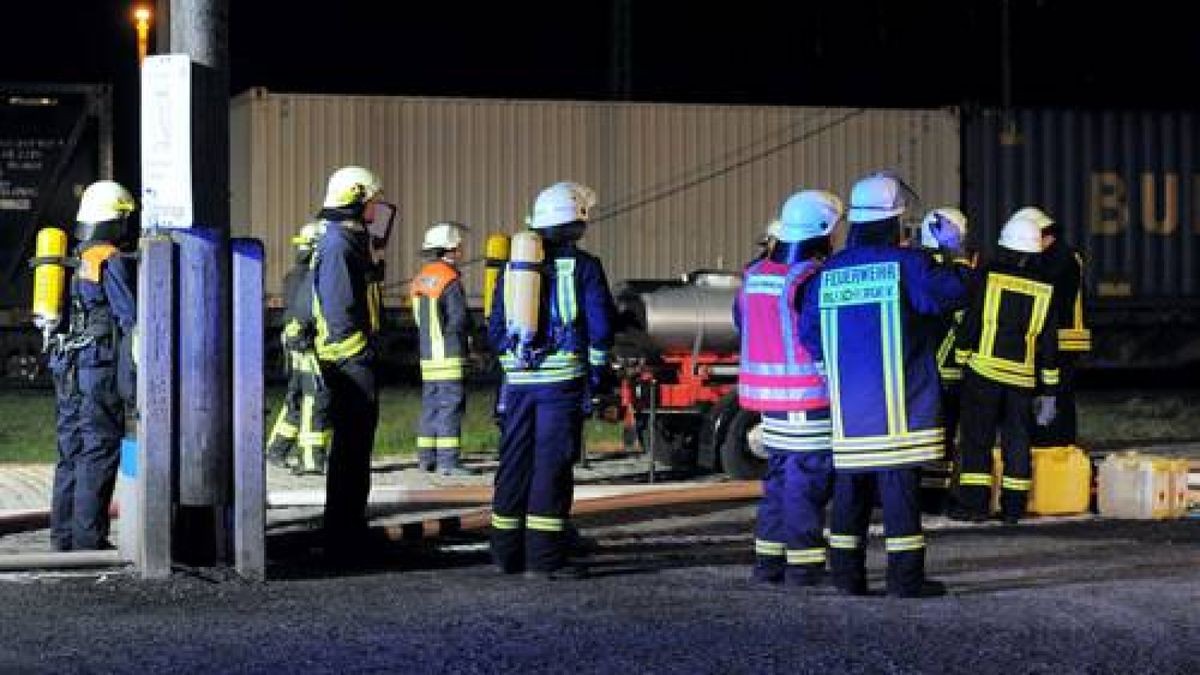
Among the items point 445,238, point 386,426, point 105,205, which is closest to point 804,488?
point 105,205

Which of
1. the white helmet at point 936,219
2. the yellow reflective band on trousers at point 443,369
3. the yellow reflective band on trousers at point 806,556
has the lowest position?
the yellow reflective band on trousers at point 806,556

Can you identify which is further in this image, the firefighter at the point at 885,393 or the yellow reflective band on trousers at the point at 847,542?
Answer: the yellow reflective band on trousers at the point at 847,542

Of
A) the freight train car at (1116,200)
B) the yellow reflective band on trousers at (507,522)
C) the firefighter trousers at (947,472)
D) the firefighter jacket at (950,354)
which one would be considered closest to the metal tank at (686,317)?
the firefighter trousers at (947,472)

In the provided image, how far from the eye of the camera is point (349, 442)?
34.5 feet

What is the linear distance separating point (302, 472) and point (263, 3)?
4795 centimetres

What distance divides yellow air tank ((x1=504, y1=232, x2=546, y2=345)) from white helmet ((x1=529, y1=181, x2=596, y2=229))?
0.11m

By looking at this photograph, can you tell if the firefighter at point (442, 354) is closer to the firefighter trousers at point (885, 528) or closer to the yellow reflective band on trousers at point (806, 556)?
the yellow reflective band on trousers at point (806, 556)

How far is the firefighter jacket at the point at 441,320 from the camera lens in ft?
49.5

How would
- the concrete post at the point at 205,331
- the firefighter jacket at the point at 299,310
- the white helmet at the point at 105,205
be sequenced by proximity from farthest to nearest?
the firefighter jacket at the point at 299,310, the white helmet at the point at 105,205, the concrete post at the point at 205,331

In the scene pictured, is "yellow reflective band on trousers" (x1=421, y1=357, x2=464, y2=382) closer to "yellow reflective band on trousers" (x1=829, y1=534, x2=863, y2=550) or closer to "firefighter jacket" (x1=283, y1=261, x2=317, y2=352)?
"firefighter jacket" (x1=283, y1=261, x2=317, y2=352)

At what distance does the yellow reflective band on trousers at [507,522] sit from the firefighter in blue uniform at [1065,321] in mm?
4329

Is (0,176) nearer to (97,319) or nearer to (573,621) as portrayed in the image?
(97,319)

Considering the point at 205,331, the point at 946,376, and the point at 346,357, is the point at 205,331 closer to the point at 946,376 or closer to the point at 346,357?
the point at 346,357

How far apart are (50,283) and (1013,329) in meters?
5.26
